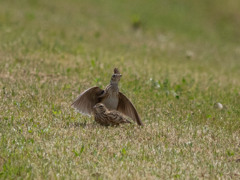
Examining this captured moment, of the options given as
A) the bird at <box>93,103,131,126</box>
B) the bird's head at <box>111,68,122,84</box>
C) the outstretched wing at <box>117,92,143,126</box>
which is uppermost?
the bird's head at <box>111,68,122,84</box>

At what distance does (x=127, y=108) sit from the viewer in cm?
833

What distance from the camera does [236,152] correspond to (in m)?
7.19

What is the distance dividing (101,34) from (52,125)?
12.0 m

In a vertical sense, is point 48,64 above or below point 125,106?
above

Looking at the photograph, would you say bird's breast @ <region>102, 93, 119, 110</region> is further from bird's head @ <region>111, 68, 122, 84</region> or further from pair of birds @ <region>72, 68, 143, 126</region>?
bird's head @ <region>111, 68, 122, 84</region>

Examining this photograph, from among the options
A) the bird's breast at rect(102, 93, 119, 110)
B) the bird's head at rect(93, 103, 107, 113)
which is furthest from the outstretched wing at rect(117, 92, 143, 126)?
the bird's head at rect(93, 103, 107, 113)

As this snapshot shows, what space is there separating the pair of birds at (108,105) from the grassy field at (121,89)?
198mm

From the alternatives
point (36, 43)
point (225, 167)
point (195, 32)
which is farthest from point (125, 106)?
point (195, 32)

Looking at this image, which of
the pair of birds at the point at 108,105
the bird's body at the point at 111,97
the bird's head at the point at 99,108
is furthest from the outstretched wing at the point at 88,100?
the bird's head at the point at 99,108

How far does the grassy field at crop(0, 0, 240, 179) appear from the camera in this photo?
632 cm

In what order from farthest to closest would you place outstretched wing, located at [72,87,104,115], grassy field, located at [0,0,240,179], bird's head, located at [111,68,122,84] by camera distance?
outstretched wing, located at [72,87,104,115] → bird's head, located at [111,68,122,84] → grassy field, located at [0,0,240,179]

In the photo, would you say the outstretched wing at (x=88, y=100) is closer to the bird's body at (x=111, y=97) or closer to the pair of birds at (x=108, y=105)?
the pair of birds at (x=108, y=105)

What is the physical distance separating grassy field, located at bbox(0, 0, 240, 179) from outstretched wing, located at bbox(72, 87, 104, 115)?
9.9 inches

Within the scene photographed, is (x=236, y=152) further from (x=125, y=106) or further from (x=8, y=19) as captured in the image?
(x=8, y=19)
